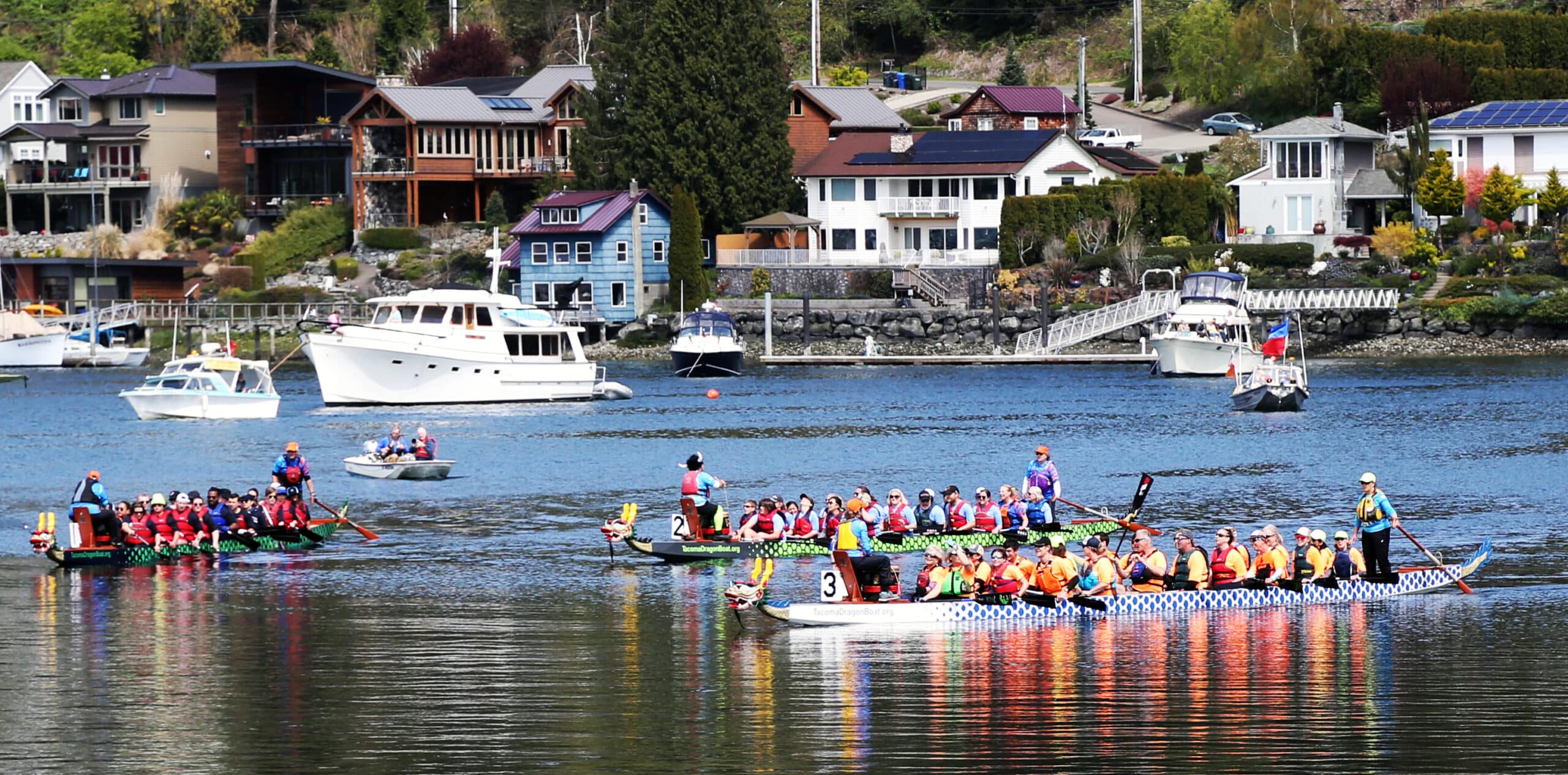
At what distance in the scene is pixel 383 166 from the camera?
12044 centimetres

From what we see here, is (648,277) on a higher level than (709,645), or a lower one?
higher

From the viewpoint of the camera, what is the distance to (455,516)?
49.9m

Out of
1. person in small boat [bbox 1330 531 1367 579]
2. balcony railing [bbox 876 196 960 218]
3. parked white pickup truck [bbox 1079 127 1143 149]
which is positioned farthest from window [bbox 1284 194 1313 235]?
person in small boat [bbox 1330 531 1367 579]

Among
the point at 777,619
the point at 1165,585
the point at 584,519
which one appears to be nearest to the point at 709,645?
the point at 777,619

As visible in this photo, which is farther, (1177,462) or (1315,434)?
(1315,434)

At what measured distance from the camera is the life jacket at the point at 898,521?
41.0 meters

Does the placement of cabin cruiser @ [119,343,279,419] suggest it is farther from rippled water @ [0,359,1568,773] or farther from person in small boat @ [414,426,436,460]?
person in small boat @ [414,426,436,460]

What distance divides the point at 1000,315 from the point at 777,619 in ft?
233

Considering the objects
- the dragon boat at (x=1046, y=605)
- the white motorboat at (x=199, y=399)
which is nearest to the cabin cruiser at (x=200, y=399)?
the white motorboat at (x=199, y=399)

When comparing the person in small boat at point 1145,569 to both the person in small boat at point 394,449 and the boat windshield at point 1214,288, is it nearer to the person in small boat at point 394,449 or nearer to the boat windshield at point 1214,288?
the person in small boat at point 394,449

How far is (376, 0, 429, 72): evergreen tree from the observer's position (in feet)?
478

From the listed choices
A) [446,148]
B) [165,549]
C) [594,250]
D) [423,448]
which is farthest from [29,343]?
[165,549]

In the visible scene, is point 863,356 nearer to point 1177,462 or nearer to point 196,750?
point 1177,462

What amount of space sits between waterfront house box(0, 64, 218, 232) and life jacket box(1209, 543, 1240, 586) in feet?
355
